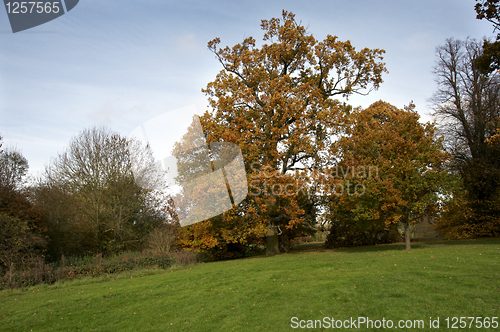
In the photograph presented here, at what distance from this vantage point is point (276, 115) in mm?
18812

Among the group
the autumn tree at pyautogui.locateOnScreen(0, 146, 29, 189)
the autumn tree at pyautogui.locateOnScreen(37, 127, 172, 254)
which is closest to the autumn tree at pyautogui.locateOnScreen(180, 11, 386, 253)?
the autumn tree at pyautogui.locateOnScreen(37, 127, 172, 254)

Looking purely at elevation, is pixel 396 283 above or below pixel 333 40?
below

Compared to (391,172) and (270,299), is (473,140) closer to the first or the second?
(391,172)

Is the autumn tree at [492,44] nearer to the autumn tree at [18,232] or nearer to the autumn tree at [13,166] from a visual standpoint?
the autumn tree at [18,232]

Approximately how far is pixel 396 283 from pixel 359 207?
8.62m

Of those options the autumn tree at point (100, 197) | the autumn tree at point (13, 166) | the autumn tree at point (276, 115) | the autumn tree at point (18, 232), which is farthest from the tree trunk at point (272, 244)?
the autumn tree at point (13, 166)

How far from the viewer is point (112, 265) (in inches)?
603

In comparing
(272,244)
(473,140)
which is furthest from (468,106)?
(272,244)

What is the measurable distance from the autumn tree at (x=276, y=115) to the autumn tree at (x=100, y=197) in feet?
17.7

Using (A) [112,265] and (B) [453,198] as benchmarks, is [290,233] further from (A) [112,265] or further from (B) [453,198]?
(A) [112,265]

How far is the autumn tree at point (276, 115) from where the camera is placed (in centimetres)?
1823

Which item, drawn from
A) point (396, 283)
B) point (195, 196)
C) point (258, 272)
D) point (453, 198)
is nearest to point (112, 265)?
point (195, 196)

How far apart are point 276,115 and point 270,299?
12372 mm

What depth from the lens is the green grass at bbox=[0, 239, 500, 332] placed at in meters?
6.95
